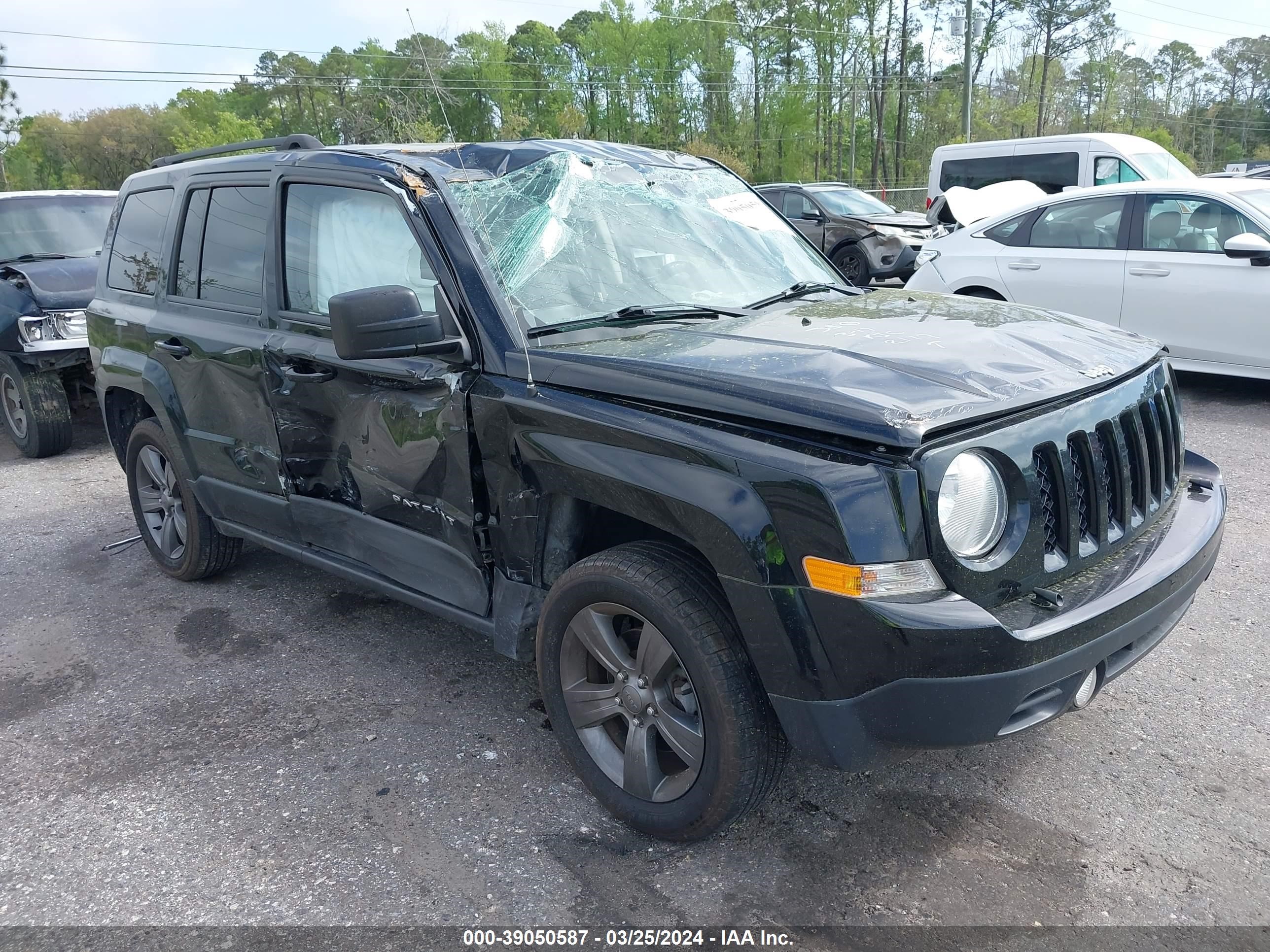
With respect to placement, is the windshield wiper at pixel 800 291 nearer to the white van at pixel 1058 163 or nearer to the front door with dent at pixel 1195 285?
the front door with dent at pixel 1195 285

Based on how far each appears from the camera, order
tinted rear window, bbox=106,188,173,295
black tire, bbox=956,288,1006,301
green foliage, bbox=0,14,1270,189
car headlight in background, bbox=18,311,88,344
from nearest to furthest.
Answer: tinted rear window, bbox=106,188,173,295
car headlight in background, bbox=18,311,88,344
black tire, bbox=956,288,1006,301
green foliage, bbox=0,14,1270,189

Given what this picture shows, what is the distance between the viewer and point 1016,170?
49.0 feet

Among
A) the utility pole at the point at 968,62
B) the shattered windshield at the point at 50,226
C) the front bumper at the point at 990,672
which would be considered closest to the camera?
the front bumper at the point at 990,672

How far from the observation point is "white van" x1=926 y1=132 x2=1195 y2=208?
13.5 metres

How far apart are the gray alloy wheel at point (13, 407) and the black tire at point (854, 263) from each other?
10.8 m

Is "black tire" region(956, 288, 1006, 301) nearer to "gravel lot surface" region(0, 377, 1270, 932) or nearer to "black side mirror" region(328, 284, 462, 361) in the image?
"gravel lot surface" region(0, 377, 1270, 932)

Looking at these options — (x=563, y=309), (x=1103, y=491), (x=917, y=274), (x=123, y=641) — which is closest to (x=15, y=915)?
(x=123, y=641)

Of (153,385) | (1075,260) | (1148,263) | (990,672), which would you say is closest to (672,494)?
(990,672)

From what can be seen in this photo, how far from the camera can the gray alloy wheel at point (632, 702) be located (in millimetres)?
2625

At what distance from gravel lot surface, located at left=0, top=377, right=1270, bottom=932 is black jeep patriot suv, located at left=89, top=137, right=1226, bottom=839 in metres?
0.31

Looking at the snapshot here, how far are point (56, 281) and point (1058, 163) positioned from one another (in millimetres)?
12848

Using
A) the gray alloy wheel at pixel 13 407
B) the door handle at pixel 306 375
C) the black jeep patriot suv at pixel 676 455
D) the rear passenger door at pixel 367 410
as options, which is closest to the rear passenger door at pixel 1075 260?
the black jeep patriot suv at pixel 676 455

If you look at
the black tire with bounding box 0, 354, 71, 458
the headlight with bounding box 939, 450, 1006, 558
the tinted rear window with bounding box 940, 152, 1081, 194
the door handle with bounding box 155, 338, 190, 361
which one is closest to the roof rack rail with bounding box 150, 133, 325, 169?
the door handle with bounding box 155, 338, 190, 361

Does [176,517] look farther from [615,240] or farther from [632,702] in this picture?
→ [632,702]
